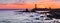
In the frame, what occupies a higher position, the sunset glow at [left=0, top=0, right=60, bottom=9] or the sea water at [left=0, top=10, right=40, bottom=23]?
the sunset glow at [left=0, top=0, right=60, bottom=9]

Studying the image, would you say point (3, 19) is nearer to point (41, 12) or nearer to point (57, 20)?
point (41, 12)

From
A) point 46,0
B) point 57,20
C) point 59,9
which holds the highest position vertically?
point 46,0

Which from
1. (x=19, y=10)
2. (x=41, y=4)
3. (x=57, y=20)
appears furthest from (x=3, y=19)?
(x=57, y=20)

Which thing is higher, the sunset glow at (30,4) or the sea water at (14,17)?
A: the sunset glow at (30,4)

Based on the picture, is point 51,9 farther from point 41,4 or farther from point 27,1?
point 27,1

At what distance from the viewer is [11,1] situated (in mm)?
1011

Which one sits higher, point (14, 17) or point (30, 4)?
point (30, 4)

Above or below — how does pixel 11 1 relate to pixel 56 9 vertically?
above

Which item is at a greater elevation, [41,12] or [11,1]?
[11,1]

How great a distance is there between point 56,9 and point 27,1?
325 millimetres

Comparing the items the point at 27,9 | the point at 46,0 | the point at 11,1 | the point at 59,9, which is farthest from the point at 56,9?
the point at 11,1

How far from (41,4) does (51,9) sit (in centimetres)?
12

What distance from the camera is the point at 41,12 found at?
38.7 inches

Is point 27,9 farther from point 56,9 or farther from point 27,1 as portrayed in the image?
point 56,9
